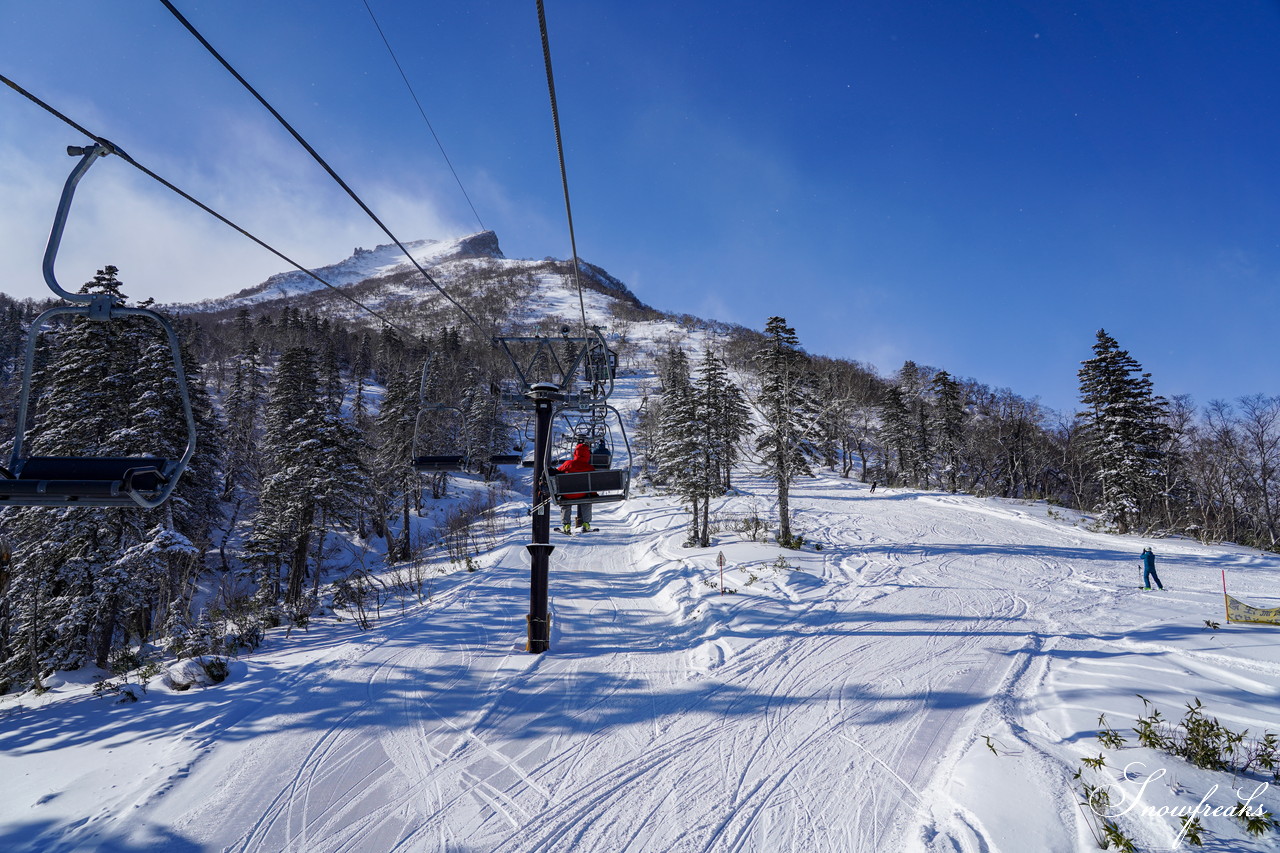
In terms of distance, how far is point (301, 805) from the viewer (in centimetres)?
479

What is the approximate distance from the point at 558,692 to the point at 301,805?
128 inches

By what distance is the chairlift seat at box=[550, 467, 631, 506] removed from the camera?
7980 mm

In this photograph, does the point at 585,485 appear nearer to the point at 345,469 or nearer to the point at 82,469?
the point at 82,469

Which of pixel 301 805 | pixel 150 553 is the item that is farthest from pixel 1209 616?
pixel 150 553

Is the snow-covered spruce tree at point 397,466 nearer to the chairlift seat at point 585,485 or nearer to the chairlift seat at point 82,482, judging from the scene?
the chairlift seat at point 585,485

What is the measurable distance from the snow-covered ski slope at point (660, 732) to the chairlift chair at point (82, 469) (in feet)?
9.48

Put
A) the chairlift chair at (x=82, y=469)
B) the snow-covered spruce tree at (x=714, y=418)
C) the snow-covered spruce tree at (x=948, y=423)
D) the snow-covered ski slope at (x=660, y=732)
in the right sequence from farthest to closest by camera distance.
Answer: the snow-covered spruce tree at (x=948, y=423), the snow-covered spruce tree at (x=714, y=418), the snow-covered ski slope at (x=660, y=732), the chairlift chair at (x=82, y=469)

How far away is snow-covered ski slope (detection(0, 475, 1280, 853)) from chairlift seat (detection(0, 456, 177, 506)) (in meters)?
2.86

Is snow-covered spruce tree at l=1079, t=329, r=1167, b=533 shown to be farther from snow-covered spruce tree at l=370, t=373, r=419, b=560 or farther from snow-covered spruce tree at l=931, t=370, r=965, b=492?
snow-covered spruce tree at l=370, t=373, r=419, b=560

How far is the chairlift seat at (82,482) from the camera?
3.87m

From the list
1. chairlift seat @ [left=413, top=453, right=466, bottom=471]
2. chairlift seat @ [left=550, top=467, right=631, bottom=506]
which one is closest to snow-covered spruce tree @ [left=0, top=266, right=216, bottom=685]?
chairlift seat @ [left=413, top=453, right=466, bottom=471]

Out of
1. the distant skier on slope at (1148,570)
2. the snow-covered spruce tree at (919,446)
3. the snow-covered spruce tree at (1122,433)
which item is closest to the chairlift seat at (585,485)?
the distant skier on slope at (1148,570)

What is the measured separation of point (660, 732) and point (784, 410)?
16942 mm

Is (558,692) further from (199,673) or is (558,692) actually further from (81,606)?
(81,606)
